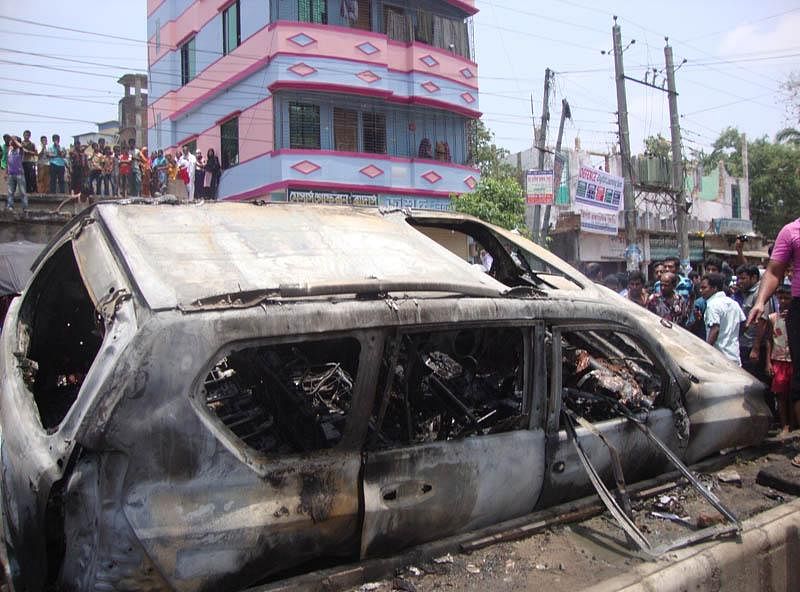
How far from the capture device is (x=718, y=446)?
11.1 feet

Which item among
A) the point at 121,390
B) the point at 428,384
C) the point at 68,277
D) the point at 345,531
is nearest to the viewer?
the point at 121,390

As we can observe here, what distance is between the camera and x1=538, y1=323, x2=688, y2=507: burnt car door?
2717 mm

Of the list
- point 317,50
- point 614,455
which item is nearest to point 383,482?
point 614,455

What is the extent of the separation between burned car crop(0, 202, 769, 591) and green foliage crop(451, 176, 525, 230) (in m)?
13.6

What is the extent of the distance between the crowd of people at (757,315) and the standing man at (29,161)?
12821mm

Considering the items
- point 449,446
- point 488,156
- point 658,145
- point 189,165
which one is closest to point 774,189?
point 658,145

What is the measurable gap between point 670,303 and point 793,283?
3318 mm

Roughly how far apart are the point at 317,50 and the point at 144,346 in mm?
17676

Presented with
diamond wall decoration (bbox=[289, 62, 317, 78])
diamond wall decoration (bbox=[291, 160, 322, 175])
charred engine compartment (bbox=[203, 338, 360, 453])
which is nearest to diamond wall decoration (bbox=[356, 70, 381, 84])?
diamond wall decoration (bbox=[289, 62, 317, 78])

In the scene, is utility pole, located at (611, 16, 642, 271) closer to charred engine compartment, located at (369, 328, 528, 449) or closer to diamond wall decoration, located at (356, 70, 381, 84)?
diamond wall decoration, located at (356, 70, 381, 84)

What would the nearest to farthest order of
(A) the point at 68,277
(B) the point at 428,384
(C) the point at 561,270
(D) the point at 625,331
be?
(D) the point at 625,331 → (B) the point at 428,384 → (A) the point at 68,277 → (C) the point at 561,270

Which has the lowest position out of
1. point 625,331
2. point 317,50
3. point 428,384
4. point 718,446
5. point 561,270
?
point 718,446

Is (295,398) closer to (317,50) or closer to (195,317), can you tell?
(195,317)

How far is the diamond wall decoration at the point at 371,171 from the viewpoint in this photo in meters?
18.6
